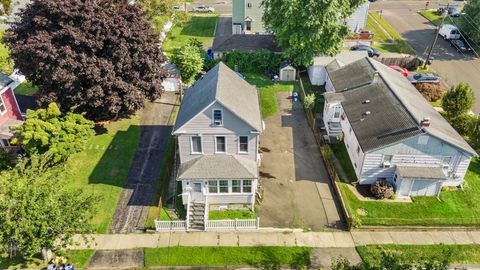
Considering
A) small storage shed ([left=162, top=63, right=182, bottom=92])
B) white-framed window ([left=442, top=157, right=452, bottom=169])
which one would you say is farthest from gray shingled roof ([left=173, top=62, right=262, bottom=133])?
white-framed window ([left=442, top=157, right=452, bottom=169])

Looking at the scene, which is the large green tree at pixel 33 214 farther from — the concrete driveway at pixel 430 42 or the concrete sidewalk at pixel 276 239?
the concrete driveway at pixel 430 42

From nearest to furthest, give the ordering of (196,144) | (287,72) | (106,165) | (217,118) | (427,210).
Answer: (217,118) < (196,144) < (427,210) < (106,165) < (287,72)

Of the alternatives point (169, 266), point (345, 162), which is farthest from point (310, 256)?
point (345, 162)

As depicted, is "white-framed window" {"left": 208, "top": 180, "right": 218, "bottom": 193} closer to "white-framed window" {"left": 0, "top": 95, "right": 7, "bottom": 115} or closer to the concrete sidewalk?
the concrete sidewalk

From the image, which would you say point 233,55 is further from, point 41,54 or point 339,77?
point 41,54

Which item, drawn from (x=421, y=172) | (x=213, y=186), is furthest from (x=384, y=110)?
(x=213, y=186)

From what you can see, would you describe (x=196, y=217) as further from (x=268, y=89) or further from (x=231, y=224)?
(x=268, y=89)
